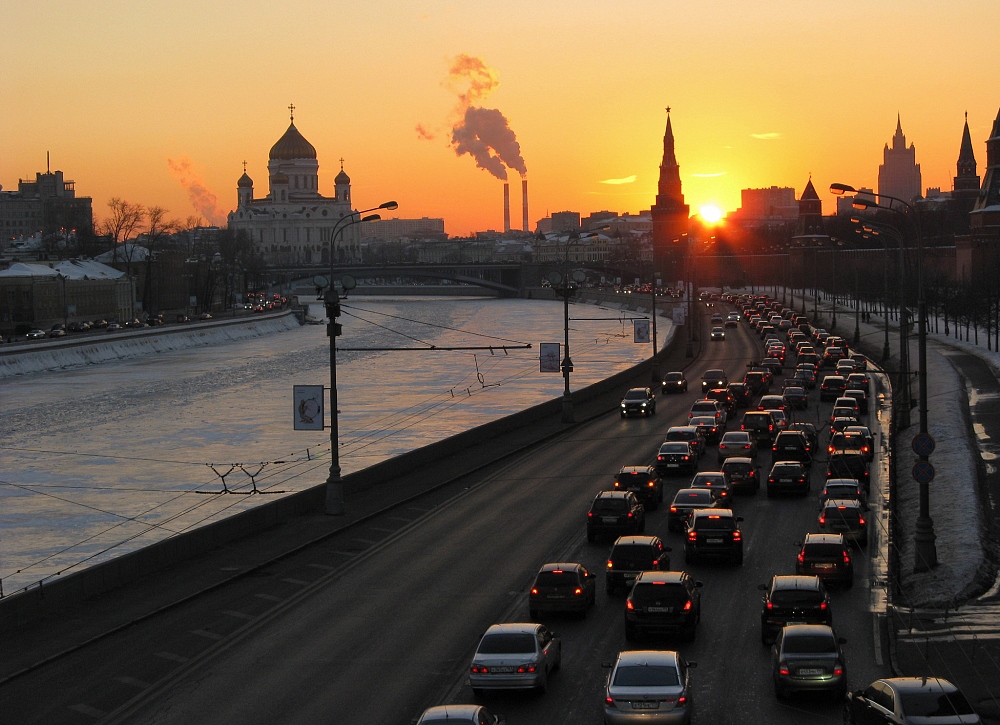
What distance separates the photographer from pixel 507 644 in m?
14.7

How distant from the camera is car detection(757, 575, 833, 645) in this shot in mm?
16531

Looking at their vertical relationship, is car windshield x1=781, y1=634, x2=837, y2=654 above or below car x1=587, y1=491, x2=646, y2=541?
above

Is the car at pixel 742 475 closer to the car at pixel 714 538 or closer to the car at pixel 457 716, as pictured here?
the car at pixel 714 538

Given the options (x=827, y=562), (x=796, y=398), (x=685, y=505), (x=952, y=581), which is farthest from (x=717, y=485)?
(x=796, y=398)

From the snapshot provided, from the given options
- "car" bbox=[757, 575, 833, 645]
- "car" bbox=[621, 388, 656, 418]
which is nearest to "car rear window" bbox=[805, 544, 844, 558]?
"car" bbox=[757, 575, 833, 645]

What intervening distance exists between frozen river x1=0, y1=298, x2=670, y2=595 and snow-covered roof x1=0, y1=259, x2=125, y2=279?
15.4 meters

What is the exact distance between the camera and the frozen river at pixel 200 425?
33.2 meters

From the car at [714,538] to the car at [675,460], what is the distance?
9772mm

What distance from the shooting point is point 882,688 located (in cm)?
1223

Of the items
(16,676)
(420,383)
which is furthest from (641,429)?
(420,383)

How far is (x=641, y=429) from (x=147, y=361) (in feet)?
195

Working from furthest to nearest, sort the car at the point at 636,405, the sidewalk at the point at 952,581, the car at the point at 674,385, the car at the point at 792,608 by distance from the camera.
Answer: the car at the point at 674,385 → the car at the point at 636,405 → the car at the point at 792,608 → the sidewalk at the point at 952,581

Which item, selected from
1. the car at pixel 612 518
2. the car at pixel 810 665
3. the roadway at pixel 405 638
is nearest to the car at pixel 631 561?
the roadway at pixel 405 638

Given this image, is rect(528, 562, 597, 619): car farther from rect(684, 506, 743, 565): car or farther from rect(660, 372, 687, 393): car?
rect(660, 372, 687, 393): car
